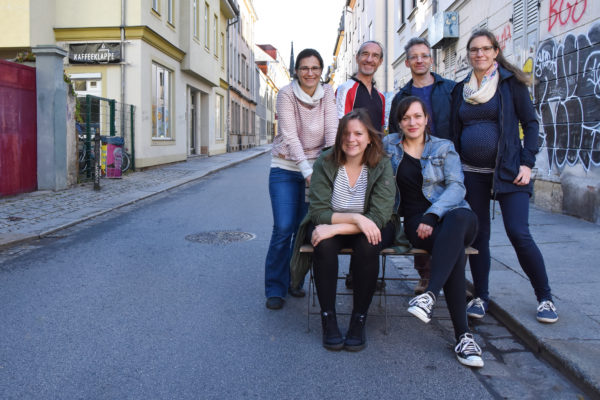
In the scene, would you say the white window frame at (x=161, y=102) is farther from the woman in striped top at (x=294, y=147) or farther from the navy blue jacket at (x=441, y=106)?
the navy blue jacket at (x=441, y=106)

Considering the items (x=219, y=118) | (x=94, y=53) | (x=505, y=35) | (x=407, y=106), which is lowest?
(x=407, y=106)

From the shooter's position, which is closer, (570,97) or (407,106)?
(407,106)

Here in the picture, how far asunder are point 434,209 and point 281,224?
4.01ft

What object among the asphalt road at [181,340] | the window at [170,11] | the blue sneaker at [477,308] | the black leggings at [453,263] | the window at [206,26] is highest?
the window at [206,26]

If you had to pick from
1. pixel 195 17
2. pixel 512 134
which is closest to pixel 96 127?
pixel 195 17

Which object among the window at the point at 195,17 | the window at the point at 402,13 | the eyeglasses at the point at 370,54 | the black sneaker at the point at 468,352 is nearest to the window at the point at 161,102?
the window at the point at 195,17

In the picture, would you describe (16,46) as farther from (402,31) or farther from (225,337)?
A: (225,337)

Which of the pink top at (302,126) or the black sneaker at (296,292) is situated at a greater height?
the pink top at (302,126)

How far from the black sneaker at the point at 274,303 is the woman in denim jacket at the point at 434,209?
1.14 meters

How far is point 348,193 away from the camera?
3.79m

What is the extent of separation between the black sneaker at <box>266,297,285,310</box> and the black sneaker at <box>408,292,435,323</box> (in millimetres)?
1316

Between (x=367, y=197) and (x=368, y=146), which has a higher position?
(x=368, y=146)

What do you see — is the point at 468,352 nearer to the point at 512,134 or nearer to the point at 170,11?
the point at 512,134

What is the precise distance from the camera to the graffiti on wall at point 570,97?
283 inches
